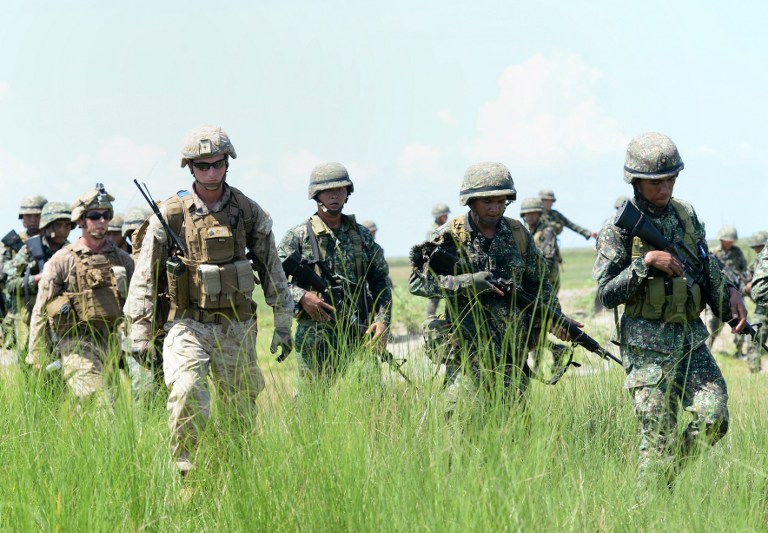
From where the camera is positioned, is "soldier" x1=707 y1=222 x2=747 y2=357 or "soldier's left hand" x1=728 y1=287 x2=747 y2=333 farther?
"soldier" x1=707 y1=222 x2=747 y2=357

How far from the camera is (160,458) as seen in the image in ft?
14.8

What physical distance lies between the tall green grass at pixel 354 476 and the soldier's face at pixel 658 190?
1.30 m

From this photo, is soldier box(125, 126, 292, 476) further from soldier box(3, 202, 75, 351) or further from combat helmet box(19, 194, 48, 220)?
combat helmet box(19, 194, 48, 220)

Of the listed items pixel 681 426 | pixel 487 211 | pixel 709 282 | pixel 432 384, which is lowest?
pixel 681 426

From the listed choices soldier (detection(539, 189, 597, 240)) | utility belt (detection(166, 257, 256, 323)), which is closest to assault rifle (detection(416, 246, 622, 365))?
utility belt (detection(166, 257, 256, 323))

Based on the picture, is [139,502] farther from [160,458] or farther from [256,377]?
[256,377]

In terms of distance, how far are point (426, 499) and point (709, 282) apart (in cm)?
249

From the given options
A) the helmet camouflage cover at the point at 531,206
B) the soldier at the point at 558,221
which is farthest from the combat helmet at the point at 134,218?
the soldier at the point at 558,221

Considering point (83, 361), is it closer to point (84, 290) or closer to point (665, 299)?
point (84, 290)

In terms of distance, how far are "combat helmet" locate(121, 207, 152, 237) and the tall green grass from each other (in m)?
4.14

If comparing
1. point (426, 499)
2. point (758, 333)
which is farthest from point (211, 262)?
point (758, 333)

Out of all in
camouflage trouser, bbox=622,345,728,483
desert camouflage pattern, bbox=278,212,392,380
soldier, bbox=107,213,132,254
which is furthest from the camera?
soldier, bbox=107,213,132,254

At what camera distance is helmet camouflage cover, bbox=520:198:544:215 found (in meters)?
14.7

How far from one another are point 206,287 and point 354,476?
214 cm
